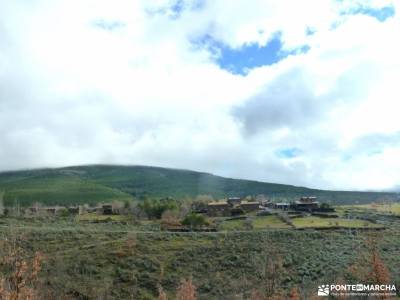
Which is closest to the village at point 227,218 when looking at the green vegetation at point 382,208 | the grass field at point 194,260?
the grass field at point 194,260

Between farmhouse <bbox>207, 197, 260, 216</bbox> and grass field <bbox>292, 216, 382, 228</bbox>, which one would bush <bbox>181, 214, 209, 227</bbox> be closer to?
grass field <bbox>292, 216, 382, 228</bbox>

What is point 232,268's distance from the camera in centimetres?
4869

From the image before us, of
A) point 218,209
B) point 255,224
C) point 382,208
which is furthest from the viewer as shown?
point 382,208

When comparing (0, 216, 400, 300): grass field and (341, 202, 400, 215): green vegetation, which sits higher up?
(341, 202, 400, 215): green vegetation

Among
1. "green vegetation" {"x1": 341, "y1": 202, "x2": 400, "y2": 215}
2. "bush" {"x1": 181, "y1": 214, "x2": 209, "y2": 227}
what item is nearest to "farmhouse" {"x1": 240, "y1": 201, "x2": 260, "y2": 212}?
"bush" {"x1": 181, "y1": 214, "x2": 209, "y2": 227}

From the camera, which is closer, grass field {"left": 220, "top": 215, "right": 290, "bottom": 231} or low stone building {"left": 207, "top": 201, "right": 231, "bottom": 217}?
grass field {"left": 220, "top": 215, "right": 290, "bottom": 231}

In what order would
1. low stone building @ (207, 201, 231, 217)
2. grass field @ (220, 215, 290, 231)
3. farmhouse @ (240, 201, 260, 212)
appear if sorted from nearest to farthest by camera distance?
1. grass field @ (220, 215, 290, 231)
2. low stone building @ (207, 201, 231, 217)
3. farmhouse @ (240, 201, 260, 212)

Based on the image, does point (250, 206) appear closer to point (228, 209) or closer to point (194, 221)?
point (228, 209)

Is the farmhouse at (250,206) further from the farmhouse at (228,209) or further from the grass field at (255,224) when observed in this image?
the grass field at (255,224)

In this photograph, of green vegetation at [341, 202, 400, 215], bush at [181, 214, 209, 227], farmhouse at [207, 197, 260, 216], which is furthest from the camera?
green vegetation at [341, 202, 400, 215]

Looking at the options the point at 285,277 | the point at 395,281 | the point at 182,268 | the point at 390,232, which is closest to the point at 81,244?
the point at 182,268

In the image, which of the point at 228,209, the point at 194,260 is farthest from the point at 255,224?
the point at 194,260

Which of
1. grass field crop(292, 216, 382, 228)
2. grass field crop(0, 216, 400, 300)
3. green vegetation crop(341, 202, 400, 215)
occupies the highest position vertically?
green vegetation crop(341, 202, 400, 215)

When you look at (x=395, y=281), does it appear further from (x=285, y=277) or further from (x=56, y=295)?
(x=56, y=295)
